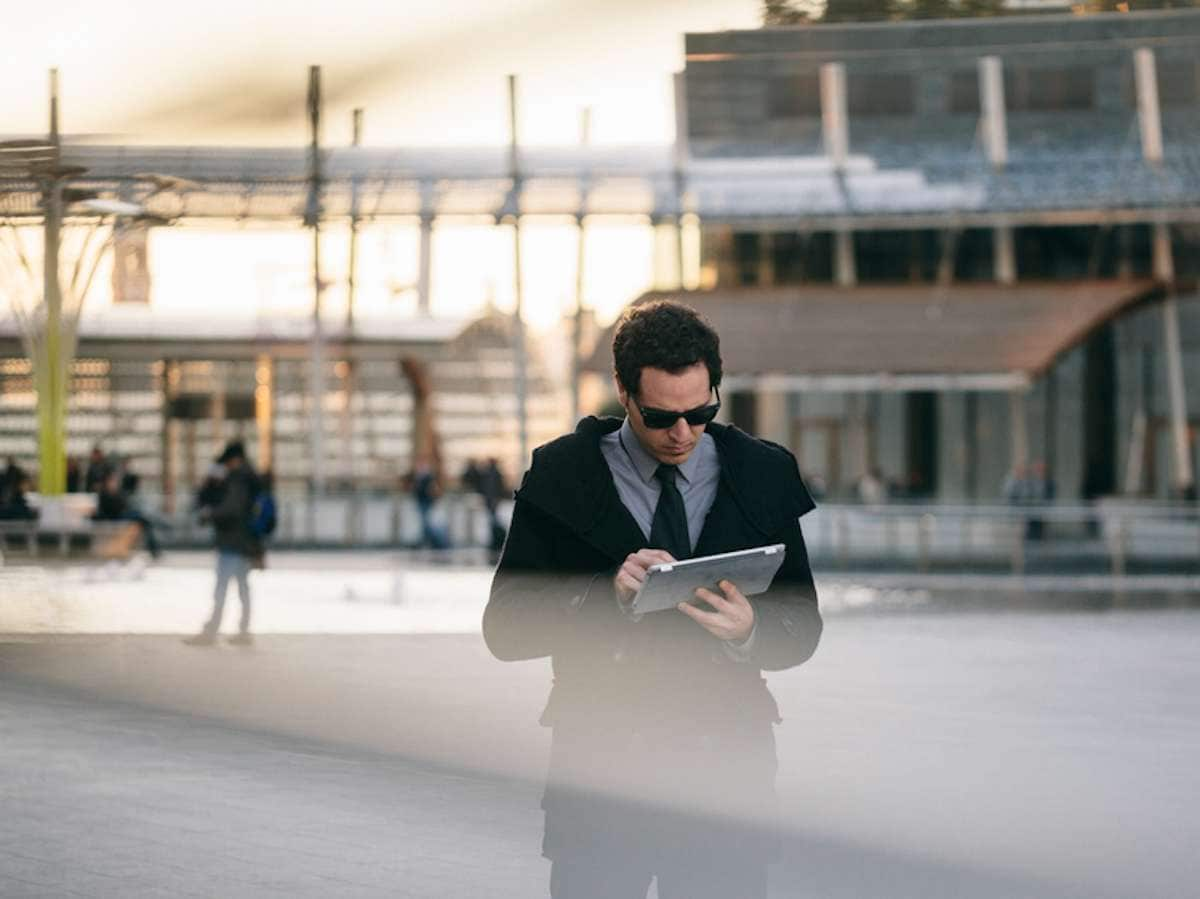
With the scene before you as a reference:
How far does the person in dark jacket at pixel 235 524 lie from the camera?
1503cm

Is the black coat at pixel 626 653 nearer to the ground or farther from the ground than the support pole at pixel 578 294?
nearer to the ground

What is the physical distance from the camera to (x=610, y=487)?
123 inches

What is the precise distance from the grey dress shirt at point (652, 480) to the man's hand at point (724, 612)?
0.06 metres

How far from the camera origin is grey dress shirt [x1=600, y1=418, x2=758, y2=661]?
3.15 meters

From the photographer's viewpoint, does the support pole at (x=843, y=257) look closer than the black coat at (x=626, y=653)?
No

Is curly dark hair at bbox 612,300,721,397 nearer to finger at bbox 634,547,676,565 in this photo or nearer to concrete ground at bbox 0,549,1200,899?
finger at bbox 634,547,676,565

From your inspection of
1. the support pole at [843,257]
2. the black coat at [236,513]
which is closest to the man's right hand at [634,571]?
the black coat at [236,513]

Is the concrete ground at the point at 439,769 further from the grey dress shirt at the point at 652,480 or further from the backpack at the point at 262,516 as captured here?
the backpack at the point at 262,516

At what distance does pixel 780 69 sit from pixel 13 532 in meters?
3.28

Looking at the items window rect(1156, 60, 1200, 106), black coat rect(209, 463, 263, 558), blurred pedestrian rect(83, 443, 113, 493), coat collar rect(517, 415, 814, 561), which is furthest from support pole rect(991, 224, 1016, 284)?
coat collar rect(517, 415, 814, 561)

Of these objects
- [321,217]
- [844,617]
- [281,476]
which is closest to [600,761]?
[321,217]

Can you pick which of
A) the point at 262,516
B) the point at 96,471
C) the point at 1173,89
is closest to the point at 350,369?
the point at 1173,89

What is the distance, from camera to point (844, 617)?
61.2 feet

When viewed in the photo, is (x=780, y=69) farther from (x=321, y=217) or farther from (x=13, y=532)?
(x=321, y=217)
